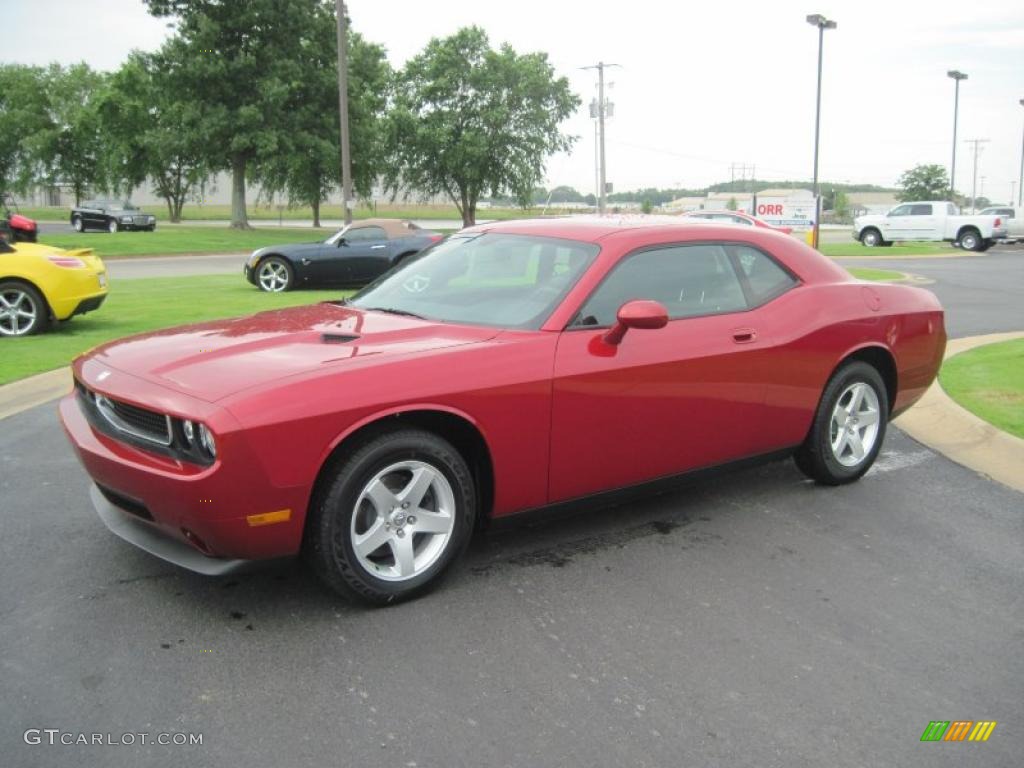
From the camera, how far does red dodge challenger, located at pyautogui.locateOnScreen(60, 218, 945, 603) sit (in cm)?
336

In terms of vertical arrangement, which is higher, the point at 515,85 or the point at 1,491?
Result: the point at 515,85

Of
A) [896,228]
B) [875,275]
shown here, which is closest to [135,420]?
[875,275]

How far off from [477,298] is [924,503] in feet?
9.31

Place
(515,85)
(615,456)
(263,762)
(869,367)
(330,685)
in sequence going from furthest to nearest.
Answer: (515,85) → (869,367) → (615,456) → (330,685) → (263,762)

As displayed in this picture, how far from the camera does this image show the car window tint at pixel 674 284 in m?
4.31

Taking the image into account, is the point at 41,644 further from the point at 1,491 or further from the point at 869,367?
the point at 869,367

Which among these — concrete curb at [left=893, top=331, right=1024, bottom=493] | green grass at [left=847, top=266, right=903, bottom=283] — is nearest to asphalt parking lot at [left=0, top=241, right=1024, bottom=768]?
concrete curb at [left=893, top=331, right=1024, bottom=493]

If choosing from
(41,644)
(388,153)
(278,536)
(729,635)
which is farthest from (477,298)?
(388,153)

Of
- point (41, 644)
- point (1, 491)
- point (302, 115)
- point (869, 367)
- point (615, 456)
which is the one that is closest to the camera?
point (41, 644)

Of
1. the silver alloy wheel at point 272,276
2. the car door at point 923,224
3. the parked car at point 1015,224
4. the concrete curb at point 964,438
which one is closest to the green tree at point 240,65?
the silver alloy wheel at point 272,276

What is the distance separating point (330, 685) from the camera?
310 cm

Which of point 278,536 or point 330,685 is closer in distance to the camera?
point 330,685

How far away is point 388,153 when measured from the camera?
51594 millimetres

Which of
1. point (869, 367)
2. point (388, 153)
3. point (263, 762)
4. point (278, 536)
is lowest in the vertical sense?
point (263, 762)
